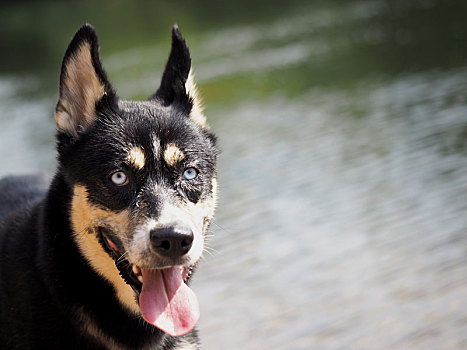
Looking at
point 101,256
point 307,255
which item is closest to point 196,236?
point 101,256


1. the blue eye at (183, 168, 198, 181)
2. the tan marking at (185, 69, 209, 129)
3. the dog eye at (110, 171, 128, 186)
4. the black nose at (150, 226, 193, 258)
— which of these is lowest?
the black nose at (150, 226, 193, 258)

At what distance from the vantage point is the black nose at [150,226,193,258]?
3.46 m

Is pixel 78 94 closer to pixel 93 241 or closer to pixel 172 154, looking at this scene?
pixel 172 154

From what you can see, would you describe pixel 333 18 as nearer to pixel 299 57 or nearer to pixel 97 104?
pixel 299 57

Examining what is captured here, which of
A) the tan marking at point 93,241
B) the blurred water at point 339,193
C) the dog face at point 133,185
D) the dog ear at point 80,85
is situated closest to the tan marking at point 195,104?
the dog face at point 133,185

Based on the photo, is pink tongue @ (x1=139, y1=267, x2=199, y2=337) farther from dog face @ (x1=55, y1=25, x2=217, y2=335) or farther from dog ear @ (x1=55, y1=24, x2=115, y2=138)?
dog ear @ (x1=55, y1=24, x2=115, y2=138)

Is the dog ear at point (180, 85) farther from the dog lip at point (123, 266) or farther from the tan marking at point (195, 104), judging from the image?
the dog lip at point (123, 266)

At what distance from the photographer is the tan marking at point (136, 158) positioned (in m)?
3.77

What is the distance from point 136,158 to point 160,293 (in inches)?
30.9

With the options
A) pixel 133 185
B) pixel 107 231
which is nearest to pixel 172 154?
pixel 133 185

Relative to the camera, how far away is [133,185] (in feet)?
12.3

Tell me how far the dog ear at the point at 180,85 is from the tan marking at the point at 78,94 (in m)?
0.53

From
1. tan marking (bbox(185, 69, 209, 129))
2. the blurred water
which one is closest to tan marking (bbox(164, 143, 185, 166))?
tan marking (bbox(185, 69, 209, 129))

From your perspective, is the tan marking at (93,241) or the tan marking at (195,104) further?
the tan marking at (195,104)
